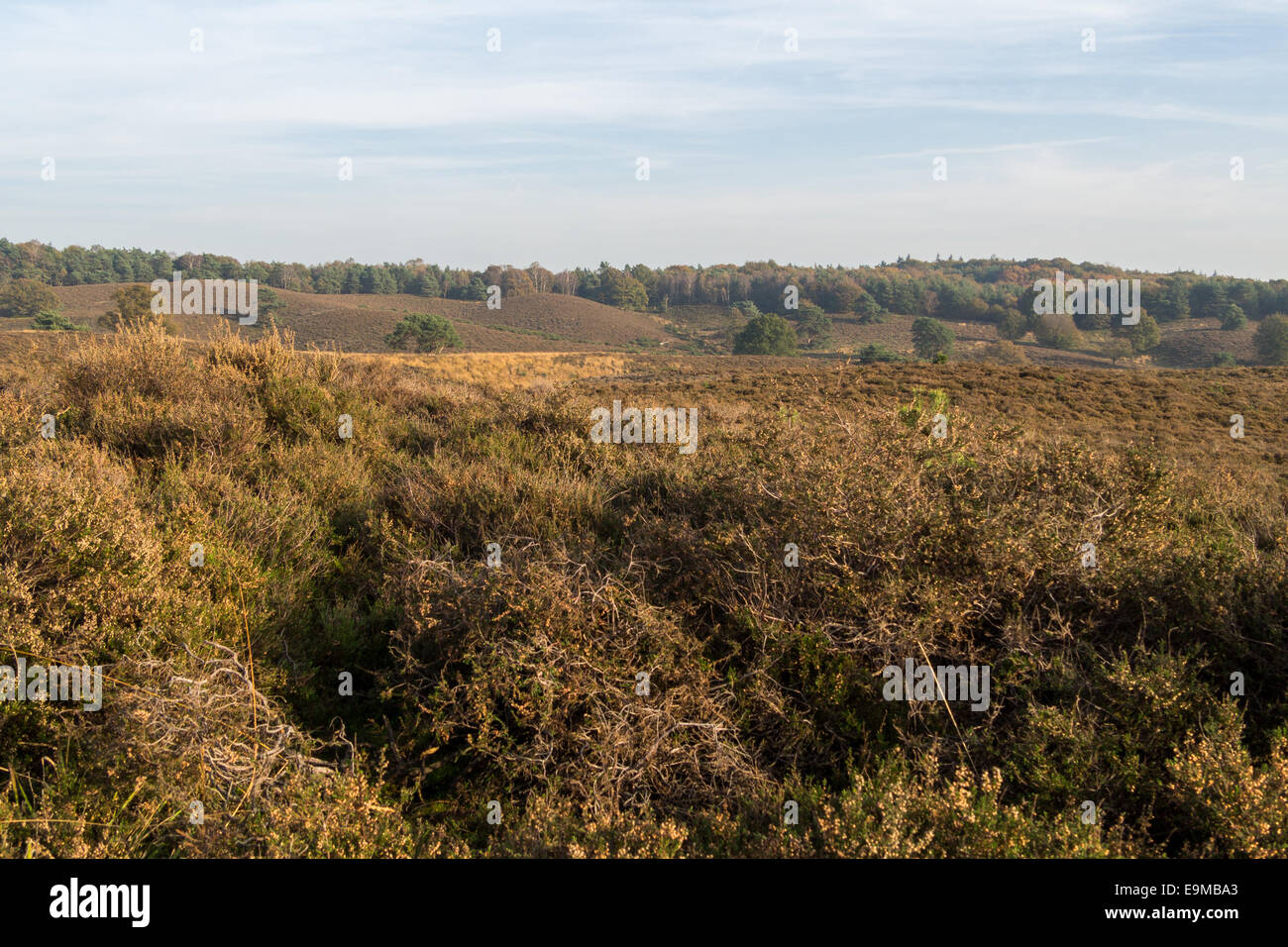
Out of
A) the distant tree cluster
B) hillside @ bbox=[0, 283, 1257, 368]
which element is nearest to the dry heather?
hillside @ bbox=[0, 283, 1257, 368]

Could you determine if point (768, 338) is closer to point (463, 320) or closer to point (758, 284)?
point (463, 320)

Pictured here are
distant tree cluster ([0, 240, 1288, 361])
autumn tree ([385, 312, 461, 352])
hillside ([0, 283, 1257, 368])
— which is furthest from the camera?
distant tree cluster ([0, 240, 1288, 361])

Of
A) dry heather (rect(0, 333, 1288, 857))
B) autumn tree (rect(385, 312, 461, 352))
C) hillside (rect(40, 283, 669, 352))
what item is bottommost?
dry heather (rect(0, 333, 1288, 857))

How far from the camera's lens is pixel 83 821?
263 cm

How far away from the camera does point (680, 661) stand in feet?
11.7

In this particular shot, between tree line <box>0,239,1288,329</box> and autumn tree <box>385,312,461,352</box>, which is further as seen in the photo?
tree line <box>0,239,1288,329</box>

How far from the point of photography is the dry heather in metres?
2.72

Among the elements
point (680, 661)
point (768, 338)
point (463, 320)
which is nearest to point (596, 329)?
point (463, 320)

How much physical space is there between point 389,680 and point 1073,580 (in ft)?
12.0

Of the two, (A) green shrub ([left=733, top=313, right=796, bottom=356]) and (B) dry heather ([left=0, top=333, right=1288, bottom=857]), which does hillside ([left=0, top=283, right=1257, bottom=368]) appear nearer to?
(A) green shrub ([left=733, top=313, right=796, bottom=356])

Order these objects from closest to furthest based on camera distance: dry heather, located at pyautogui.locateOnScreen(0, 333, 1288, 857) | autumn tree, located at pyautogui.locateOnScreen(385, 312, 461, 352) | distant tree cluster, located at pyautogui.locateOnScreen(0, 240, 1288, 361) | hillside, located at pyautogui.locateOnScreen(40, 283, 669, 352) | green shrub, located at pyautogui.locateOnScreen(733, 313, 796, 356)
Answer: dry heather, located at pyautogui.locateOnScreen(0, 333, 1288, 857), autumn tree, located at pyautogui.locateOnScreen(385, 312, 461, 352), hillside, located at pyautogui.locateOnScreen(40, 283, 669, 352), green shrub, located at pyautogui.locateOnScreen(733, 313, 796, 356), distant tree cluster, located at pyautogui.locateOnScreen(0, 240, 1288, 361)

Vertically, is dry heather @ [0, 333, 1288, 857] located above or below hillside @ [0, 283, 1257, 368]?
below

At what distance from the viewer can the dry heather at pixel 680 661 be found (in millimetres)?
2721

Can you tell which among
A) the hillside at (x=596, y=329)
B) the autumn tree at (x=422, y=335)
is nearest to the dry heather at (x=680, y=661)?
the hillside at (x=596, y=329)
